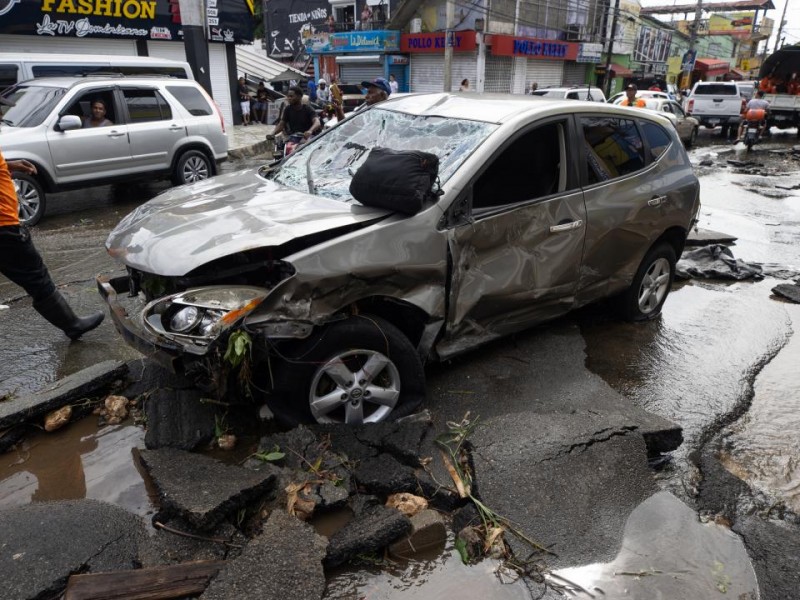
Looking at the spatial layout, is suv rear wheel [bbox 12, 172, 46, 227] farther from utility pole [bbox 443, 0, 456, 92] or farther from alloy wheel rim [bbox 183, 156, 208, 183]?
utility pole [bbox 443, 0, 456, 92]

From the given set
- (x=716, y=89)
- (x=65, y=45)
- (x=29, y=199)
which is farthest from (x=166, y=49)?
(x=716, y=89)

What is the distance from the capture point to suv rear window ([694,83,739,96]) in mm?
21703

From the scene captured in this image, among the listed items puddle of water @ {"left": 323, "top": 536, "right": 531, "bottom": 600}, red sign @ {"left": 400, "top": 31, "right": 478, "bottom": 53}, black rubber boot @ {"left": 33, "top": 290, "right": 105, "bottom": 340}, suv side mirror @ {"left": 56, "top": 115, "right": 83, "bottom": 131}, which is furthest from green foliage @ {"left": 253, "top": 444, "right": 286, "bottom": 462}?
red sign @ {"left": 400, "top": 31, "right": 478, "bottom": 53}

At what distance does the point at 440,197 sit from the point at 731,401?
2509mm

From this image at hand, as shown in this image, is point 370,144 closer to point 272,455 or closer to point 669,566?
point 272,455

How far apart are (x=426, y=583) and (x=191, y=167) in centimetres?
908

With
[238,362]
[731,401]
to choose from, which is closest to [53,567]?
[238,362]

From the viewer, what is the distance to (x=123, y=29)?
18281mm

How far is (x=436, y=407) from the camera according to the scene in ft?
12.5

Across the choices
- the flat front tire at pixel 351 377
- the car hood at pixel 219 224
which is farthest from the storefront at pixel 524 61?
the flat front tire at pixel 351 377

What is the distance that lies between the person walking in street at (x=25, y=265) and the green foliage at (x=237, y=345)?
88.1 inches

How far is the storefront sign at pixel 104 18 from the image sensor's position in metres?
16.2

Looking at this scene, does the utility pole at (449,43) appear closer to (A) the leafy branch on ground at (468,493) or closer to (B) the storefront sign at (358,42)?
(B) the storefront sign at (358,42)

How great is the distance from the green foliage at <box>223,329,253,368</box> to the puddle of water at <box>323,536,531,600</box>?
108cm
